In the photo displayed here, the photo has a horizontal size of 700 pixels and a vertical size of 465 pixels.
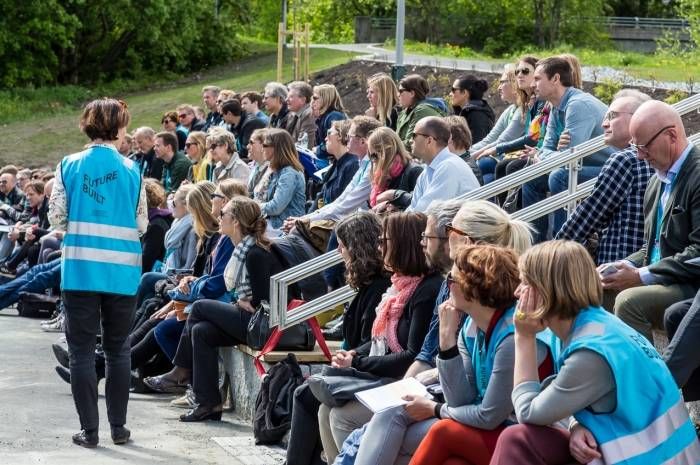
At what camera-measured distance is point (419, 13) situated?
5072 centimetres

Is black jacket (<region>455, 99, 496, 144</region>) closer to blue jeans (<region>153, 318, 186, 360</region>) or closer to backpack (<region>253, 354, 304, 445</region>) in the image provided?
blue jeans (<region>153, 318, 186, 360</region>)

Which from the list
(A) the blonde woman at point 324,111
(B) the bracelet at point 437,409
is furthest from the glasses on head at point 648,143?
(A) the blonde woman at point 324,111

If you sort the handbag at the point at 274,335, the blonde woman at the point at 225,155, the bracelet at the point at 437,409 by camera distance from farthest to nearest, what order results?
the blonde woman at the point at 225,155 < the handbag at the point at 274,335 < the bracelet at the point at 437,409

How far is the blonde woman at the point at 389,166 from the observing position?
10.3 m

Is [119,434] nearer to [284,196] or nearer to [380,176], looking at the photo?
[380,176]

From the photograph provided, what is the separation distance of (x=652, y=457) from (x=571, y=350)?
51 centimetres

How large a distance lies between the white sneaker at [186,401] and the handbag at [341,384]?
2.77 metres

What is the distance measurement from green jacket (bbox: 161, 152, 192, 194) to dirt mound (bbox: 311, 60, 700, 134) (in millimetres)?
6248

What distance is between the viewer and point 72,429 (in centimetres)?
903

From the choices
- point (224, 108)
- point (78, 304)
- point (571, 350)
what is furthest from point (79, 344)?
point (224, 108)

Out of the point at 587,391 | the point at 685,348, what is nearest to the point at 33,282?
the point at 685,348

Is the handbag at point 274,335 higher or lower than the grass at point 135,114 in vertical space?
higher

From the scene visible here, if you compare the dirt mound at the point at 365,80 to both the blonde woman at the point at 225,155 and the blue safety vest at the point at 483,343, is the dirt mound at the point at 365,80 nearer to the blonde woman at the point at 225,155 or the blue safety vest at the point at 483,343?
the blonde woman at the point at 225,155

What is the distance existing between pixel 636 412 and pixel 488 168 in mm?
6653
